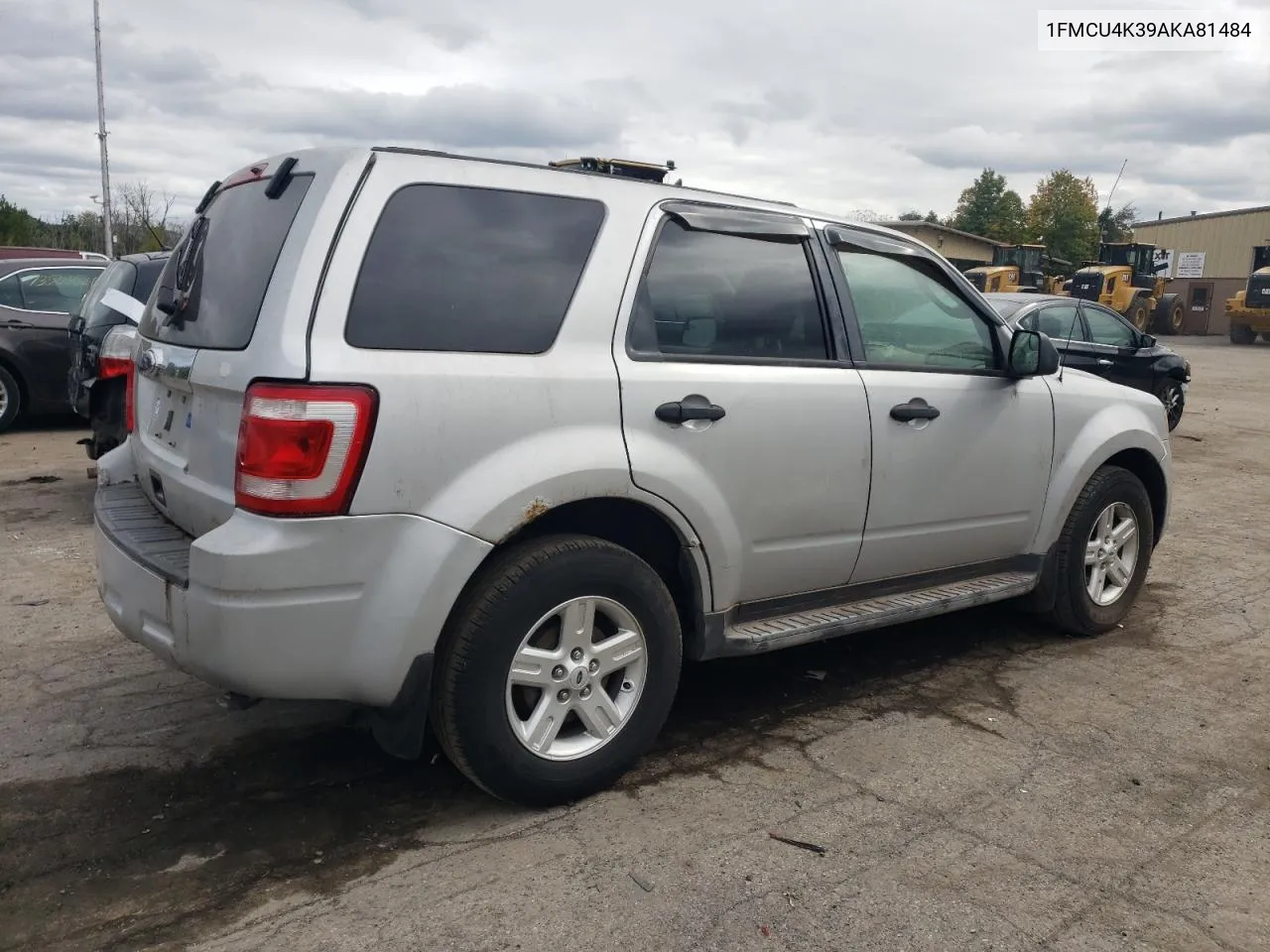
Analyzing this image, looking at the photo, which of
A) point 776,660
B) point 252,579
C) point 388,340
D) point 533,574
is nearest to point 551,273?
point 388,340

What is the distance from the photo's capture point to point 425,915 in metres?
2.77

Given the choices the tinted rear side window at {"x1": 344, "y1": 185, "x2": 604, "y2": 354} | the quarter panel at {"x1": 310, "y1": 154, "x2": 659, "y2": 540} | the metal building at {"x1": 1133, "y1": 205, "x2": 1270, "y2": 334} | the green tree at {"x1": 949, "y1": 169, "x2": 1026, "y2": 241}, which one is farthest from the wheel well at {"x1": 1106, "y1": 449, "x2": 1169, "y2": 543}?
the green tree at {"x1": 949, "y1": 169, "x2": 1026, "y2": 241}

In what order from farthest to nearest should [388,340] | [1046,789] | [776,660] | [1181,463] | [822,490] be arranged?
[1181,463] → [776,660] → [822,490] → [1046,789] → [388,340]

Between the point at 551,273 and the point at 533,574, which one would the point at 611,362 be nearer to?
the point at 551,273

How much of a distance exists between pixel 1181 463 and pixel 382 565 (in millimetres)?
9920

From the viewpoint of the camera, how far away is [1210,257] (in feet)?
164

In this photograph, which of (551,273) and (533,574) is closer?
(533,574)

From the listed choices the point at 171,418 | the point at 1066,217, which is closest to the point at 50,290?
the point at 171,418

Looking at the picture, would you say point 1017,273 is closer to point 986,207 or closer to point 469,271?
point 469,271

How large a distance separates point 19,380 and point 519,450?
31.4ft

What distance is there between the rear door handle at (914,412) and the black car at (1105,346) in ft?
25.0

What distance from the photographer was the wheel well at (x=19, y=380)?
1067 cm

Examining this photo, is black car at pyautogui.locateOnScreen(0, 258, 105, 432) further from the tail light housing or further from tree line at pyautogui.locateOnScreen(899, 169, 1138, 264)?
tree line at pyautogui.locateOnScreen(899, 169, 1138, 264)

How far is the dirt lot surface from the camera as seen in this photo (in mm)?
2766
